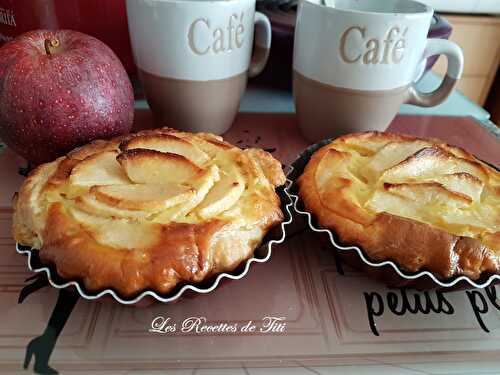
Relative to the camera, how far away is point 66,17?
943mm

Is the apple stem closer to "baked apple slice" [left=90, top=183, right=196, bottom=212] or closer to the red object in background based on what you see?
the red object in background

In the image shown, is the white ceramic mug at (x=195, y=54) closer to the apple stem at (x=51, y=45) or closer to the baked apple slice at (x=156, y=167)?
the apple stem at (x=51, y=45)

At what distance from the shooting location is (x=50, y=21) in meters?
0.95

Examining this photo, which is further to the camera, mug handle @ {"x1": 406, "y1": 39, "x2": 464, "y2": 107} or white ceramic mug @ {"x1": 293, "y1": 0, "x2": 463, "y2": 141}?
mug handle @ {"x1": 406, "y1": 39, "x2": 464, "y2": 107}

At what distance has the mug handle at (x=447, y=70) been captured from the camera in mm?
910

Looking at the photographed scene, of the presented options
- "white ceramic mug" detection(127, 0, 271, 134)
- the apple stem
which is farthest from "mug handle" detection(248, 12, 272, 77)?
the apple stem

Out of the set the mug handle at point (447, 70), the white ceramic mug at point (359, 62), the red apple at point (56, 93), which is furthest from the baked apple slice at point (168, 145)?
the mug handle at point (447, 70)

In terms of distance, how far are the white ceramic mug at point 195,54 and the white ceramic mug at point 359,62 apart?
12 centimetres

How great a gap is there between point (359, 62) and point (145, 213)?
20.4 inches

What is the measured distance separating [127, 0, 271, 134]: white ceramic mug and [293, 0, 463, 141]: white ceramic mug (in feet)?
0.41

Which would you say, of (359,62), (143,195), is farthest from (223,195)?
(359,62)

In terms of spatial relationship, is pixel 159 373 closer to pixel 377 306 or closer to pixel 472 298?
pixel 377 306

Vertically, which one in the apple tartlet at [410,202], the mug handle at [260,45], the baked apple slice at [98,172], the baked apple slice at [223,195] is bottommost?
the apple tartlet at [410,202]

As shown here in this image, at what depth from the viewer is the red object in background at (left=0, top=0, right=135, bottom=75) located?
3.04ft
